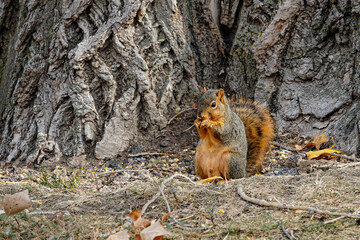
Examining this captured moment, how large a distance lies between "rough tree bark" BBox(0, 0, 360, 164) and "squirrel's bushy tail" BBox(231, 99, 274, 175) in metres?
0.59

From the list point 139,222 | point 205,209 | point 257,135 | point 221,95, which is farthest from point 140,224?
point 257,135

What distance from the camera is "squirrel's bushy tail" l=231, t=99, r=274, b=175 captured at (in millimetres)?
3412

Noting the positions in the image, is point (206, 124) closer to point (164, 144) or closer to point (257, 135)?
point (257, 135)

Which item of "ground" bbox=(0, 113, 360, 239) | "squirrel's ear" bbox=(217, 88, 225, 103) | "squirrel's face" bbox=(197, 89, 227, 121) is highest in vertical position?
"squirrel's ear" bbox=(217, 88, 225, 103)

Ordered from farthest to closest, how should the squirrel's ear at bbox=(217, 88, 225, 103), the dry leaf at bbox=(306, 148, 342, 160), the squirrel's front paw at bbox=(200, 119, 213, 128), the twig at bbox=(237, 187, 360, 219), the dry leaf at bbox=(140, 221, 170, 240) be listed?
the dry leaf at bbox=(306, 148, 342, 160), the squirrel's ear at bbox=(217, 88, 225, 103), the squirrel's front paw at bbox=(200, 119, 213, 128), the twig at bbox=(237, 187, 360, 219), the dry leaf at bbox=(140, 221, 170, 240)

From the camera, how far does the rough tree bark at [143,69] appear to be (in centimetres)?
374

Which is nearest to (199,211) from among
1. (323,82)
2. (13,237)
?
(13,237)

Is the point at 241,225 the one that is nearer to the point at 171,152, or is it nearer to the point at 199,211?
the point at 199,211

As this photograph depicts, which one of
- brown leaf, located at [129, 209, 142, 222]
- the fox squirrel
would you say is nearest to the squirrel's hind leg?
the fox squirrel

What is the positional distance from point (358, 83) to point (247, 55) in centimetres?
108

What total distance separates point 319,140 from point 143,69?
1.71m

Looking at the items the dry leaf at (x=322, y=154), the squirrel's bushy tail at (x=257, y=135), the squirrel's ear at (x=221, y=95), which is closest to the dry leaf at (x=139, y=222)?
the squirrel's ear at (x=221, y=95)

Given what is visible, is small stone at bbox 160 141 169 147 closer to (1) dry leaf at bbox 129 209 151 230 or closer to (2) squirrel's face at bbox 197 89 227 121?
(2) squirrel's face at bbox 197 89 227 121

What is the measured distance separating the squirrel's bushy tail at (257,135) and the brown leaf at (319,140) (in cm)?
47
